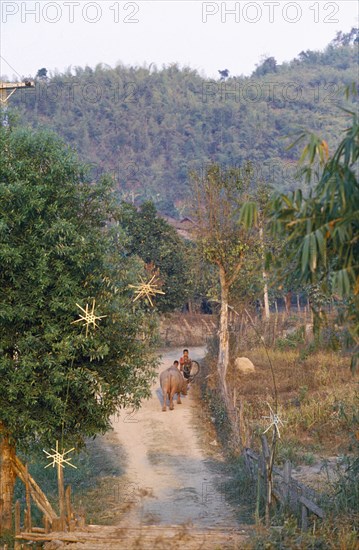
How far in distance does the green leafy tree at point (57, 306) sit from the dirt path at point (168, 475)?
6.45 ft

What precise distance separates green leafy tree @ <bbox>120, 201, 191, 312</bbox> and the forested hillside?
133 ft

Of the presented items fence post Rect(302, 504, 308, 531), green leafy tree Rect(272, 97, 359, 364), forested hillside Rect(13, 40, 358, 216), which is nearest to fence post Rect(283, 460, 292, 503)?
fence post Rect(302, 504, 308, 531)

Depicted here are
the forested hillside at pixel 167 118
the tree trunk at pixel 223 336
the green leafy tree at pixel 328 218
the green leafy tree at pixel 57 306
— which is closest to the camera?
the green leafy tree at pixel 328 218

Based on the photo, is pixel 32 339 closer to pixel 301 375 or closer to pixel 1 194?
pixel 1 194

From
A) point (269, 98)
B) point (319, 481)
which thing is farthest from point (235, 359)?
point (269, 98)

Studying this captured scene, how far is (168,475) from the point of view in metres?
14.8

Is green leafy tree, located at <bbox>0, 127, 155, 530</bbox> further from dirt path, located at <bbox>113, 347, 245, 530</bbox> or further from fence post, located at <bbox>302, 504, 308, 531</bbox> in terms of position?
fence post, located at <bbox>302, 504, 308, 531</bbox>

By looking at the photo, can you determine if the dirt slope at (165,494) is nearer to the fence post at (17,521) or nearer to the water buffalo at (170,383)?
the water buffalo at (170,383)

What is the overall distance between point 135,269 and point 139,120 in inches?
3360

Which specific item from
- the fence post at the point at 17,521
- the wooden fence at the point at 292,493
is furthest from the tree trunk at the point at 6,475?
the wooden fence at the point at 292,493

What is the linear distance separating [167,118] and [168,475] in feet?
278

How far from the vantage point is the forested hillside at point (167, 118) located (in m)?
87.2

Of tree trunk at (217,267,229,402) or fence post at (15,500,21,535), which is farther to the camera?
→ tree trunk at (217,267,229,402)

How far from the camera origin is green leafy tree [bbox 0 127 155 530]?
1020cm
